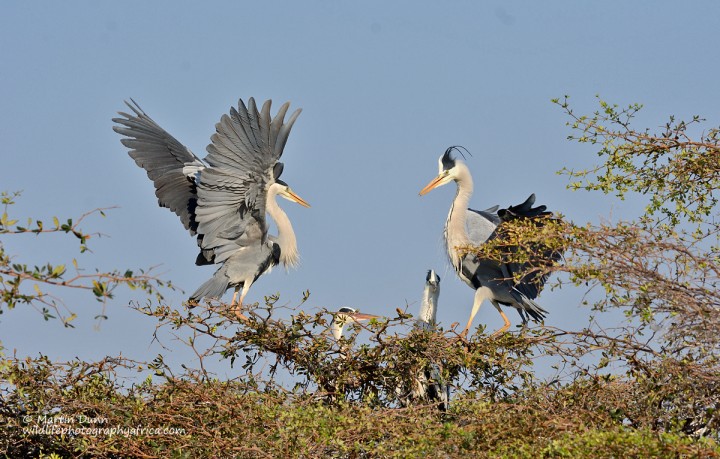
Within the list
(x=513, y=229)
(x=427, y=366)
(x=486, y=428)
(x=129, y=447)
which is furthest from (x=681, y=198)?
(x=129, y=447)

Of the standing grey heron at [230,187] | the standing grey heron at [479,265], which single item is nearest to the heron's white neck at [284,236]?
the standing grey heron at [230,187]

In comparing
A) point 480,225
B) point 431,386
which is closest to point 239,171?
point 480,225

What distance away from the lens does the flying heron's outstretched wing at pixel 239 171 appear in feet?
27.2

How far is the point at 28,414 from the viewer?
5.75m

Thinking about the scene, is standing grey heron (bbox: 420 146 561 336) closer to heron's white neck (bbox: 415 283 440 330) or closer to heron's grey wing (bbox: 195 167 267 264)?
heron's white neck (bbox: 415 283 440 330)

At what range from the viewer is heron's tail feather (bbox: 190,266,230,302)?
29.1ft

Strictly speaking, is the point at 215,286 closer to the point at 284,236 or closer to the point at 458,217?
the point at 284,236

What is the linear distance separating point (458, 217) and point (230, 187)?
1979 mm

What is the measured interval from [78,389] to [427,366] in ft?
6.68

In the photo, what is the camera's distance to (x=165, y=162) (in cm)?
968

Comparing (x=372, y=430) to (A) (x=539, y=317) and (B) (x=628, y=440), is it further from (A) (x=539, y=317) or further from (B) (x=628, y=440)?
(A) (x=539, y=317)

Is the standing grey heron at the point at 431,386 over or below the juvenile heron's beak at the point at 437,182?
below

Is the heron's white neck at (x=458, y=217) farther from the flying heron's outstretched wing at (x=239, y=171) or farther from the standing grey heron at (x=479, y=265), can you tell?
the flying heron's outstretched wing at (x=239, y=171)

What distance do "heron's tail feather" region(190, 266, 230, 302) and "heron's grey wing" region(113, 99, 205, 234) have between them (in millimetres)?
562
